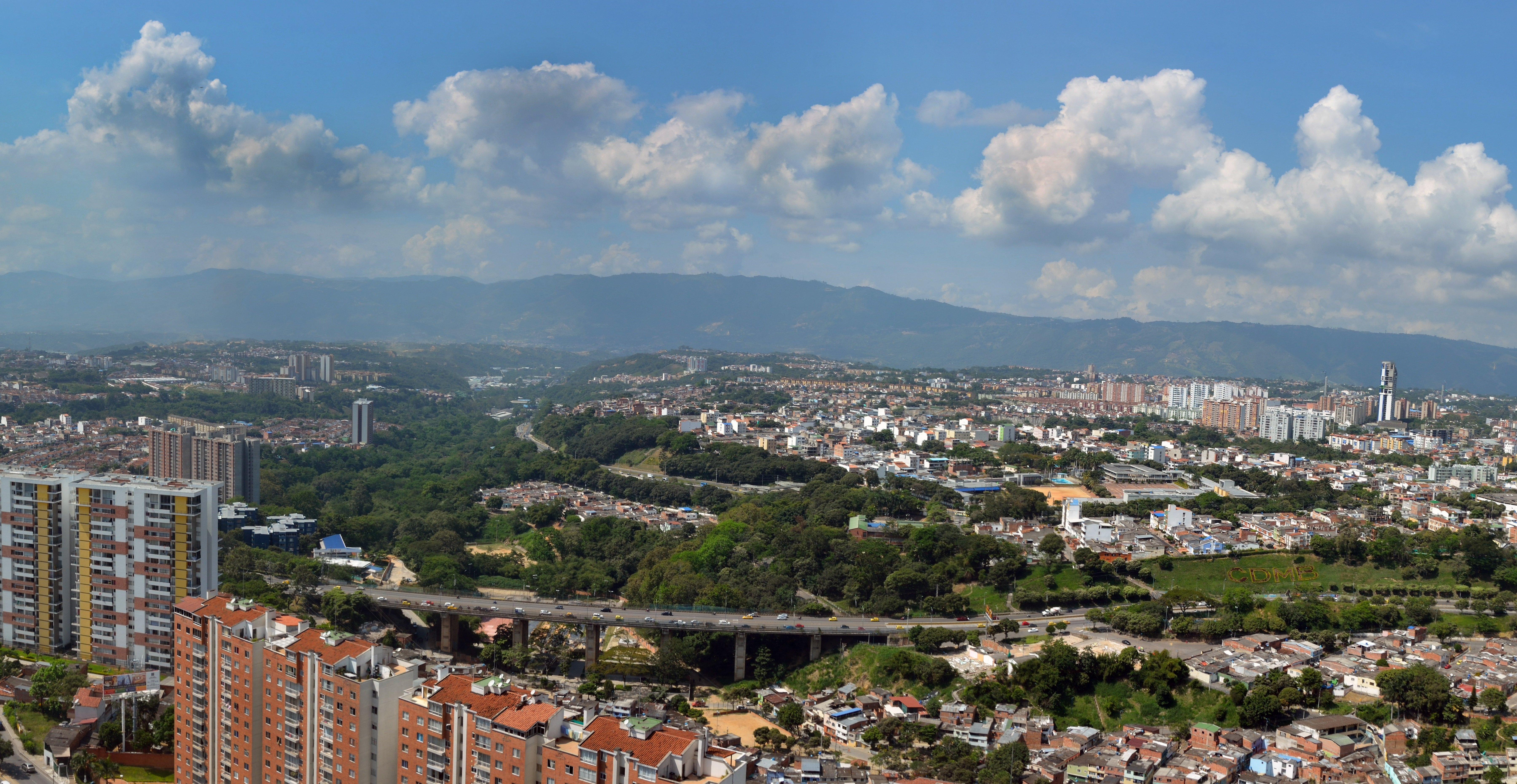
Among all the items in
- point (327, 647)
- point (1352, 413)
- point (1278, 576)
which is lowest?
point (1278, 576)

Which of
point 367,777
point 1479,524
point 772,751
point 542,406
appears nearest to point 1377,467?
point 1479,524

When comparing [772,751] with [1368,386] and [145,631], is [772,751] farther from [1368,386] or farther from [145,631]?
[1368,386]

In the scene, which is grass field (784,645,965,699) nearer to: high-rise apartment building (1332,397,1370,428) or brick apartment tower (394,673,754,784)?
brick apartment tower (394,673,754,784)

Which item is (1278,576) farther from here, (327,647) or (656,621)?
(327,647)

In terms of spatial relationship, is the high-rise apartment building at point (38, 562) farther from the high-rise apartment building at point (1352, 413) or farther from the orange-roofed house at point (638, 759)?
the high-rise apartment building at point (1352, 413)

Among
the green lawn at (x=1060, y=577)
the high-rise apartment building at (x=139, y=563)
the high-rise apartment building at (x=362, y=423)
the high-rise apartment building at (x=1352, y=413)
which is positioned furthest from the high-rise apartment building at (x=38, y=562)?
the high-rise apartment building at (x=1352, y=413)

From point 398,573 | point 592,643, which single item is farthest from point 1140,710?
point 398,573

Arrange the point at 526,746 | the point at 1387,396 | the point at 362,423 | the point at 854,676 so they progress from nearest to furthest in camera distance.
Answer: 1. the point at 526,746
2. the point at 854,676
3. the point at 362,423
4. the point at 1387,396
